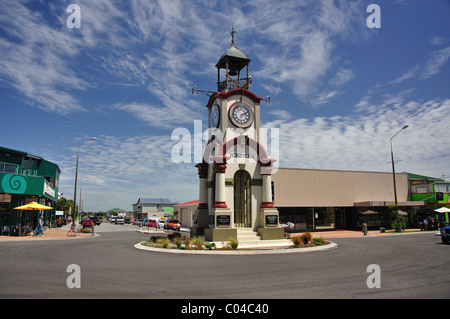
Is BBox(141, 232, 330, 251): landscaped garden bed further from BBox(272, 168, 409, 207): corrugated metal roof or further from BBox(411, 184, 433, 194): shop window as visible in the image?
BBox(411, 184, 433, 194): shop window

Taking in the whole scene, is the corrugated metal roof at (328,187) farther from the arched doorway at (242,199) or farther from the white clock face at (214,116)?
the arched doorway at (242,199)

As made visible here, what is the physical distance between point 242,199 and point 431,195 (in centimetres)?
3146

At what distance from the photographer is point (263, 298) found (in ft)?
23.0

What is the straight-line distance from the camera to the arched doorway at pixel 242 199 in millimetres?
20500

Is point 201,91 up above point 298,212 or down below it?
above

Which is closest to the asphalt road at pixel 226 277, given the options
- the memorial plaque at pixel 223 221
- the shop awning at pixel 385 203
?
the memorial plaque at pixel 223 221

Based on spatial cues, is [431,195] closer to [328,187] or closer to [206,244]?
[328,187]

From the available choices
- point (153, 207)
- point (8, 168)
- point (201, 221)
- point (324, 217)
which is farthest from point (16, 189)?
point (153, 207)

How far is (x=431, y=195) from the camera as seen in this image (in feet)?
128

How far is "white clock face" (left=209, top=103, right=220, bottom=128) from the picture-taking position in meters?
21.8
